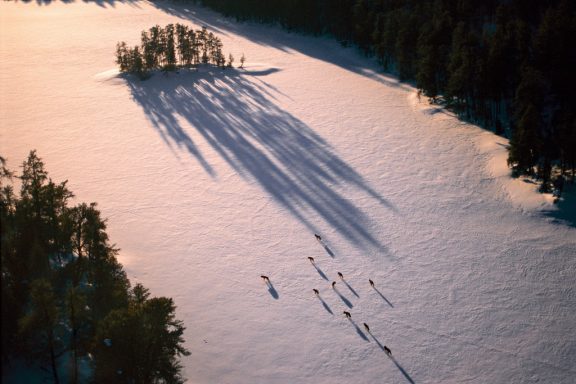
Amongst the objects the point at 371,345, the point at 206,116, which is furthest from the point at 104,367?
the point at 206,116

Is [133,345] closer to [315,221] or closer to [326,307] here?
[326,307]

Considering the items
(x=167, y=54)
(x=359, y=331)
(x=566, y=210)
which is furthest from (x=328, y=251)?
(x=167, y=54)

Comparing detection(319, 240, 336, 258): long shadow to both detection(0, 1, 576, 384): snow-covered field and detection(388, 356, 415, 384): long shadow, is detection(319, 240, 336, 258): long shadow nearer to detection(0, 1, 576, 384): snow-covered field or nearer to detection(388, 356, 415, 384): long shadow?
detection(0, 1, 576, 384): snow-covered field

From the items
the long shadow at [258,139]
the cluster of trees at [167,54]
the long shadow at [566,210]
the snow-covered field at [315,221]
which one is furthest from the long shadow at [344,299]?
the cluster of trees at [167,54]

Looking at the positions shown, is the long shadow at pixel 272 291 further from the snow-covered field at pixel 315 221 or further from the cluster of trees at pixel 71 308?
the cluster of trees at pixel 71 308

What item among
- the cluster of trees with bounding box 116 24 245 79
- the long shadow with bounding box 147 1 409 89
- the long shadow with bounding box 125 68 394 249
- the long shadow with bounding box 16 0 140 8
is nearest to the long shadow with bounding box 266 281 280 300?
the long shadow with bounding box 125 68 394 249

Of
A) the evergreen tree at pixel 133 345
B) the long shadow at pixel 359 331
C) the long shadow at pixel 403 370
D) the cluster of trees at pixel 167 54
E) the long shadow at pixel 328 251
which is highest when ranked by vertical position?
the cluster of trees at pixel 167 54

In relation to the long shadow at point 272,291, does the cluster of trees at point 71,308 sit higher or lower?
higher
